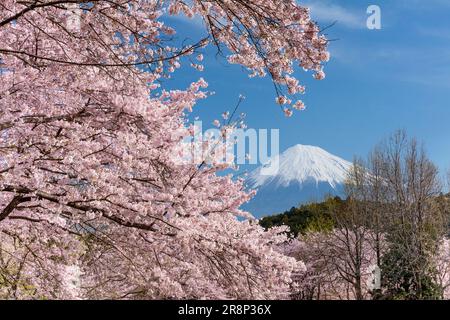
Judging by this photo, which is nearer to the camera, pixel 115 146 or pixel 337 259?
pixel 115 146

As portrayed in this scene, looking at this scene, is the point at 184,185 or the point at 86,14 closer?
the point at 86,14

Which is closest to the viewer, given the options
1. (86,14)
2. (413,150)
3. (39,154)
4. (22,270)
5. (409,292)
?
(39,154)

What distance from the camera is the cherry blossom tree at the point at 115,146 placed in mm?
5531

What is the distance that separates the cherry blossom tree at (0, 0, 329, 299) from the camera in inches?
218

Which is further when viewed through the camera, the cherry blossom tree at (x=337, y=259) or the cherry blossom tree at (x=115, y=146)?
the cherry blossom tree at (x=337, y=259)

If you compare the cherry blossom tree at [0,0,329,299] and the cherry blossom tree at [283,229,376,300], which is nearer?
the cherry blossom tree at [0,0,329,299]

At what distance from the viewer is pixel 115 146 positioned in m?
6.60

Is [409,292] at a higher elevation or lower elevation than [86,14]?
lower

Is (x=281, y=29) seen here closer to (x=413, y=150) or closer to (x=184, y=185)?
(x=184, y=185)

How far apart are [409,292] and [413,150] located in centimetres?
656

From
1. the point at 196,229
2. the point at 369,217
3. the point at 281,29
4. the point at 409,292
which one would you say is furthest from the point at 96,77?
the point at 369,217
